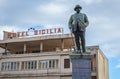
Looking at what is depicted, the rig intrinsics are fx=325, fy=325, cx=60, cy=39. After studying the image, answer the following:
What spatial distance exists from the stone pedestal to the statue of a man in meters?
0.39

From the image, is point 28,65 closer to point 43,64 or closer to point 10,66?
point 43,64

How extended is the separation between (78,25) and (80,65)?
1.99m

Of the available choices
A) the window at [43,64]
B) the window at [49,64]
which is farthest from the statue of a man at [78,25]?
the window at [43,64]

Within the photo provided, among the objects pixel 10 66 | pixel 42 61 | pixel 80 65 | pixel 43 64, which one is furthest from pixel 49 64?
pixel 80 65

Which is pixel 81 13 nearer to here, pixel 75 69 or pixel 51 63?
pixel 75 69

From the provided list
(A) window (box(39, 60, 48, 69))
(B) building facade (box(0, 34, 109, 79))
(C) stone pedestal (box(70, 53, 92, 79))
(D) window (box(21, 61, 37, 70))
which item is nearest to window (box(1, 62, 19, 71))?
(B) building facade (box(0, 34, 109, 79))

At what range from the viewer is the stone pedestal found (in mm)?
15875

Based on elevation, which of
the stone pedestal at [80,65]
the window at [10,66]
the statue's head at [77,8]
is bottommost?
the stone pedestal at [80,65]

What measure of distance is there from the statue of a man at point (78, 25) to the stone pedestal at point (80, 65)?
394 millimetres

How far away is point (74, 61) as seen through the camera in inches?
632

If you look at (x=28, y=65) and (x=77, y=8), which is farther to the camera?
(x=28, y=65)

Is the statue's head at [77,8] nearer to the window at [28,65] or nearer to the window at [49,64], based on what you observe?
the window at [49,64]

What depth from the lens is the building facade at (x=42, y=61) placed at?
5531 centimetres

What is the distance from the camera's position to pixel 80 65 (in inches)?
628
